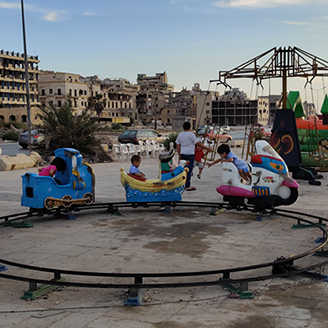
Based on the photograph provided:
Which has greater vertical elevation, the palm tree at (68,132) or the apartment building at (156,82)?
the apartment building at (156,82)

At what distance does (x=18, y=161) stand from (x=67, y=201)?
993cm

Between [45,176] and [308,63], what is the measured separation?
8.94 m

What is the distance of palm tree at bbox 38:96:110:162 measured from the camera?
64.7 feet

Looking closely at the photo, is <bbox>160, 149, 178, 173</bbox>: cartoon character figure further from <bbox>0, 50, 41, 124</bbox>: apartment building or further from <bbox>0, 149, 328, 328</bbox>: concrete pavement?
<bbox>0, 50, 41, 124</bbox>: apartment building

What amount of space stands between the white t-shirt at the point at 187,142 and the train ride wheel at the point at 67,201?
3.73 metres

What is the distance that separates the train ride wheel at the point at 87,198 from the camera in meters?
9.29

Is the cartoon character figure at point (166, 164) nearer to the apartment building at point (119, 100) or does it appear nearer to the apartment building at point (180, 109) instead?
the apartment building at point (119, 100)

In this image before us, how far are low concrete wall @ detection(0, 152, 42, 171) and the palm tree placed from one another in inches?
42.6

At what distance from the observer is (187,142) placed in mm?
11867

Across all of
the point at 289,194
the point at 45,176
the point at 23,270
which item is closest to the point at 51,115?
the point at 45,176

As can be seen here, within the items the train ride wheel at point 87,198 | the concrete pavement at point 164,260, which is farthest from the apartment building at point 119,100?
the concrete pavement at point 164,260

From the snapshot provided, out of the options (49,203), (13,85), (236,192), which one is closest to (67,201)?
(49,203)

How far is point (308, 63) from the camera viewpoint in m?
14.1

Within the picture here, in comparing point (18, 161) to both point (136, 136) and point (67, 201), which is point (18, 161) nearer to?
point (67, 201)
